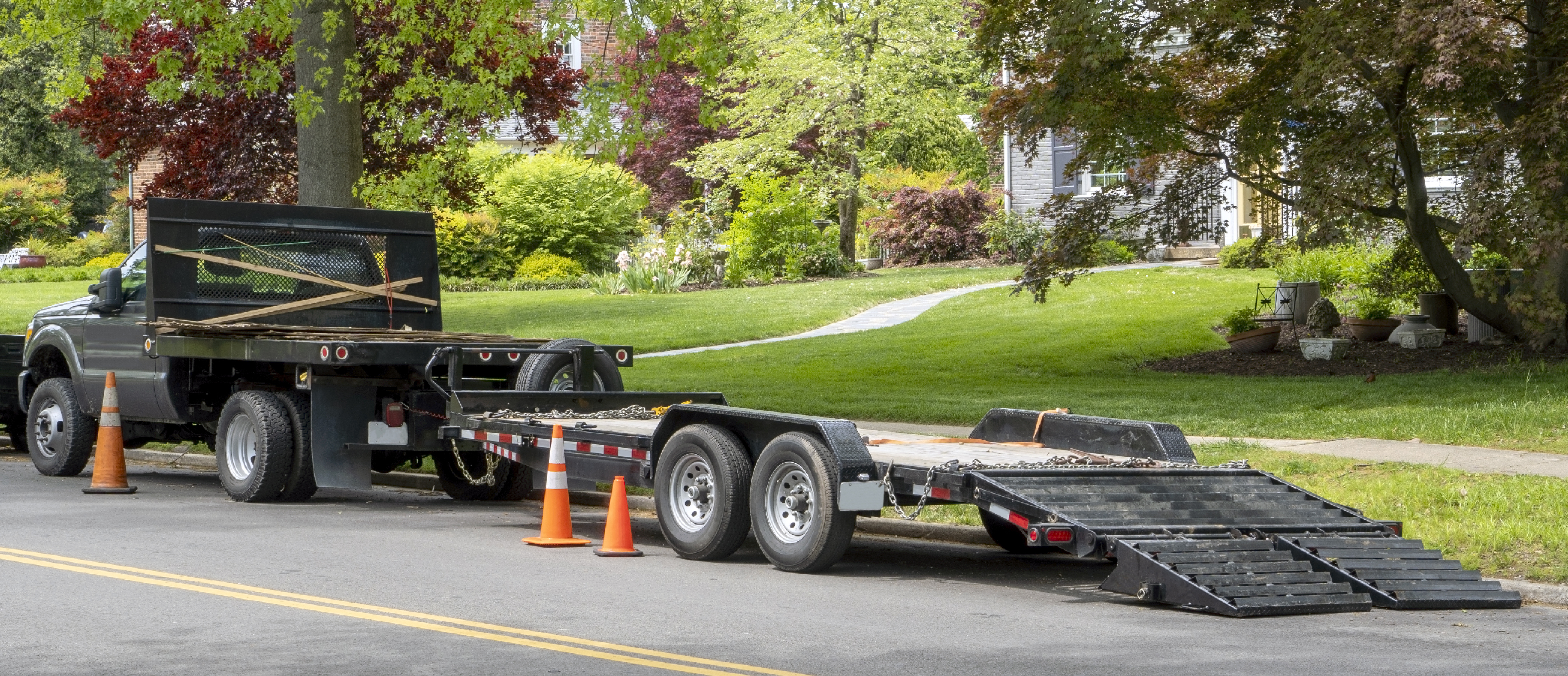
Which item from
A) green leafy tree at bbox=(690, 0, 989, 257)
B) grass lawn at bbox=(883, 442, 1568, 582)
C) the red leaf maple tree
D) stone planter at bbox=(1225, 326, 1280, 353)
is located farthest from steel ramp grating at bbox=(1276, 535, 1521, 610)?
green leafy tree at bbox=(690, 0, 989, 257)

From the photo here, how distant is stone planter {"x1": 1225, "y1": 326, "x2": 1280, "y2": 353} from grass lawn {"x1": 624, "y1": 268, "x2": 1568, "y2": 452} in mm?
772

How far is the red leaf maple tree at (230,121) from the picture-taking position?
65.9ft

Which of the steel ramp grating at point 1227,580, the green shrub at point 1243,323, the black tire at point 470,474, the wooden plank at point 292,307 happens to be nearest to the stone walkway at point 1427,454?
the black tire at point 470,474

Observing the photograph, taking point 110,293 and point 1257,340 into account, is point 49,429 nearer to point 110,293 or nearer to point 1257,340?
point 110,293

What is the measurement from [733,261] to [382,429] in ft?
77.1

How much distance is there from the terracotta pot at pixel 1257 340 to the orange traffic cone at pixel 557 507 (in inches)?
488

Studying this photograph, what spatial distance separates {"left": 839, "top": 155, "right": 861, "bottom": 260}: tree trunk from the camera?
3812cm

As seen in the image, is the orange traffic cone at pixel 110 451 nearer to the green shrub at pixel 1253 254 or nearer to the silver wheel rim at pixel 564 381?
the silver wheel rim at pixel 564 381

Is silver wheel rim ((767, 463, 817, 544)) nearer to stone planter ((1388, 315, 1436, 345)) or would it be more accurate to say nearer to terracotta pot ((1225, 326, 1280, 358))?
terracotta pot ((1225, 326, 1280, 358))

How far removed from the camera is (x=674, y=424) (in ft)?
29.8

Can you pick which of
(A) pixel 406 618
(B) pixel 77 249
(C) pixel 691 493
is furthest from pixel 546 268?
(A) pixel 406 618

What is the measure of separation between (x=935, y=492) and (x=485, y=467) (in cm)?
518

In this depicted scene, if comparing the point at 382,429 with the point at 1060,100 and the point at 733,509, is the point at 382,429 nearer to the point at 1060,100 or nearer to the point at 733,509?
the point at 733,509

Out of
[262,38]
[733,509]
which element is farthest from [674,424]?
[262,38]
